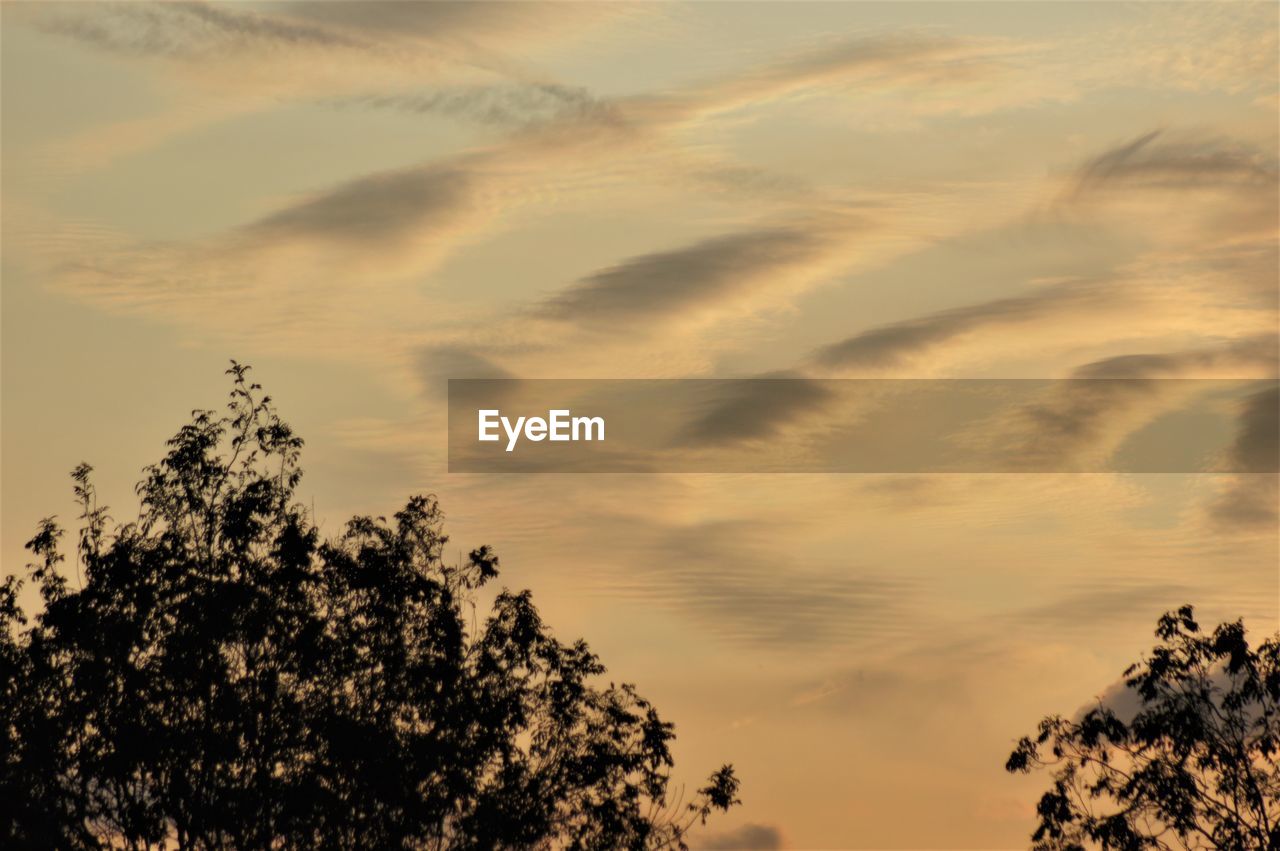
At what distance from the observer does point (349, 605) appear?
38.6 meters

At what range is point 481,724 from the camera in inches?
1545

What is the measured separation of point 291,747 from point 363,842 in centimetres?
266

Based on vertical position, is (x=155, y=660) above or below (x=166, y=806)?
above

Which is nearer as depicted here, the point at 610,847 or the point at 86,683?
the point at 86,683

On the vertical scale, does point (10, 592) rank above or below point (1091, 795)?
above

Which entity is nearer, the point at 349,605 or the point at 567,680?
the point at 349,605

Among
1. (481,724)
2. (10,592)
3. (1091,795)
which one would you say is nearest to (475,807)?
(481,724)

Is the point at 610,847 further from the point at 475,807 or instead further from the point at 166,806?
the point at 166,806

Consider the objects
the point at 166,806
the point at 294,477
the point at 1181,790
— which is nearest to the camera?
the point at 166,806

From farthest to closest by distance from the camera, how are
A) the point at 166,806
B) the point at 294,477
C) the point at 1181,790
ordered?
the point at 1181,790
the point at 294,477
the point at 166,806

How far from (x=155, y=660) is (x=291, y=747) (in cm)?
350

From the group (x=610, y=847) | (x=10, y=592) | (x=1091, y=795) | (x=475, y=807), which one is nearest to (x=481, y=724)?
(x=475, y=807)

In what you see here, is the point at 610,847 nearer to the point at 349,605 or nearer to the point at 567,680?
the point at 567,680

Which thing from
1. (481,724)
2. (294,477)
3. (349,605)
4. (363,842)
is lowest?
(363,842)
